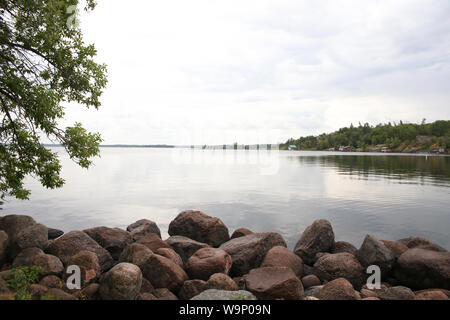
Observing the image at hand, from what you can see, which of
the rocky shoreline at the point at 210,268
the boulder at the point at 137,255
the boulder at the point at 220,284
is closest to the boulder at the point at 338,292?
the rocky shoreline at the point at 210,268

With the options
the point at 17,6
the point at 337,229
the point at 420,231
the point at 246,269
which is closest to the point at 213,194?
the point at 337,229

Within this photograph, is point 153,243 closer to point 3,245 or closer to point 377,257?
point 3,245

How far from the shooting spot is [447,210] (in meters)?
28.1

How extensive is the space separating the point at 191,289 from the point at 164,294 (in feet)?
2.70

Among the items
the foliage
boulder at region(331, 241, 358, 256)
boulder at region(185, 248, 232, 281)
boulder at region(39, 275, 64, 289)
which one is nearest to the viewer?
the foliage

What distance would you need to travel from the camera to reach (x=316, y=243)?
13320mm

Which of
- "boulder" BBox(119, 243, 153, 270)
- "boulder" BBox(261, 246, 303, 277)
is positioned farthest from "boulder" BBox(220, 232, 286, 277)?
"boulder" BBox(119, 243, 153, 270)

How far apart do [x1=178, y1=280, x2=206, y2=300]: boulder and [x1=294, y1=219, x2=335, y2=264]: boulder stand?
5879mm

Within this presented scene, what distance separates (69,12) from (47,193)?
32932 millimetres

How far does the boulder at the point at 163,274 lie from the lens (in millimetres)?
9539

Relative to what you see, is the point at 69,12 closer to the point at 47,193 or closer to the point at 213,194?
the point at 213,194

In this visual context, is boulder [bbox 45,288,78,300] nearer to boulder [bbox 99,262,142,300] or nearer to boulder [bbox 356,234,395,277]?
boulder [bbox 99,262,142,300]

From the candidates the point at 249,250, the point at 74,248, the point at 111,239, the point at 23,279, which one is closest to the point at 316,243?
the point at 249,250

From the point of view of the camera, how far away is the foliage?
24.7 feet
